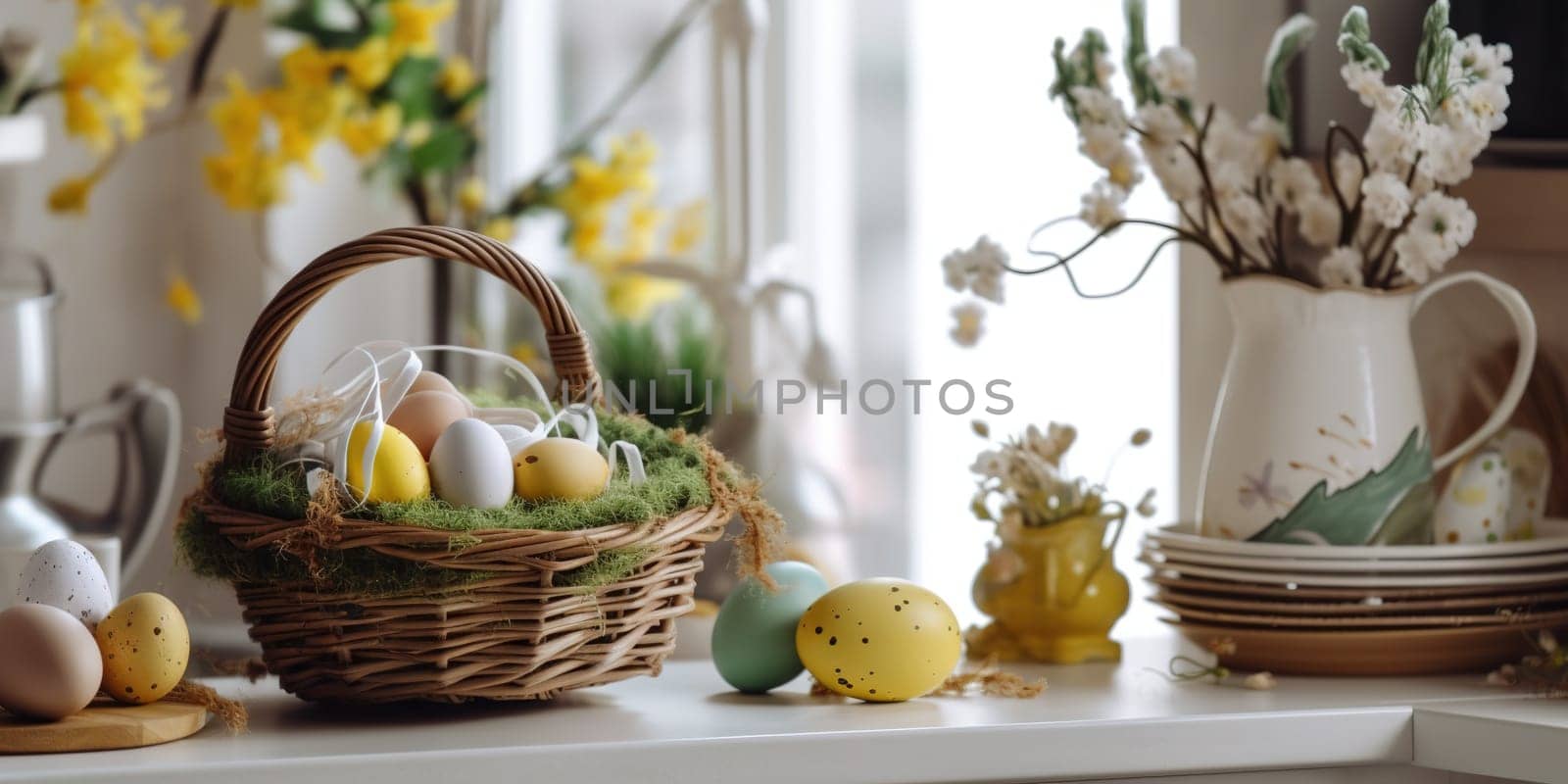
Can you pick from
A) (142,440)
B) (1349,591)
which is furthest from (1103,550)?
(142,440)

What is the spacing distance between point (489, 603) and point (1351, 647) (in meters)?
0.48

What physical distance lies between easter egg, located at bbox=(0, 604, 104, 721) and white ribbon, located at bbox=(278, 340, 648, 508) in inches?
4.5

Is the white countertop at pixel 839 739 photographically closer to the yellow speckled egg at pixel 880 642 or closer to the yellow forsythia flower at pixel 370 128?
the yellow speckled egg at pixel 880 642

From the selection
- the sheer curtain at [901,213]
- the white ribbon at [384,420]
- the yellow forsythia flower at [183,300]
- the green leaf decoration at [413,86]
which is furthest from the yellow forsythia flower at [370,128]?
the white ribbon at [384,420]

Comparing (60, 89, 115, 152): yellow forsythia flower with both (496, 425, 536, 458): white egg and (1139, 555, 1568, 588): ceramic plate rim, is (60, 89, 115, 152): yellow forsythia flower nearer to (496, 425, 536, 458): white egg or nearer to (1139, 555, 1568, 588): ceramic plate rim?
(496, 425, 536, 458): white egg

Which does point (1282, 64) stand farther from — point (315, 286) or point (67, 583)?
point (67, 583)

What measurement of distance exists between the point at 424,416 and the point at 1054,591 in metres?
0.39

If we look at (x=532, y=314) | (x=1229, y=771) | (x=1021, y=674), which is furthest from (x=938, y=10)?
(x=1229, y=771)

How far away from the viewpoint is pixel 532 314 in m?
2.11

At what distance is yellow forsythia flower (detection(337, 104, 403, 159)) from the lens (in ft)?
5.91

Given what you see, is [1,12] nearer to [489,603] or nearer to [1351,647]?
[489,603]

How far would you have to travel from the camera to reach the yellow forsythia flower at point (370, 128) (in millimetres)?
1803

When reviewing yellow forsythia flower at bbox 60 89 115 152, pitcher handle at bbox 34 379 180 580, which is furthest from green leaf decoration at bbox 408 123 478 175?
pitcher handle at bbox 34 379 180 580

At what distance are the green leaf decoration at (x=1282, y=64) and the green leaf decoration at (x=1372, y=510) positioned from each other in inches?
8.5
